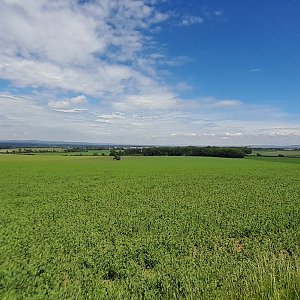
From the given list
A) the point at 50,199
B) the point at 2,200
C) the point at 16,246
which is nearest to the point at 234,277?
the point at 16,246

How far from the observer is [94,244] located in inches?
451

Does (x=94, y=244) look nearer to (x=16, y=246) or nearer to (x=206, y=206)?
(x=16, y=246)

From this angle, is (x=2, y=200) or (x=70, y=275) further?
(x=2, y=200)

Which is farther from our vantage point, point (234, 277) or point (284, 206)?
point (284, 206)

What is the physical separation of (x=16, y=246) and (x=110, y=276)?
165 inches

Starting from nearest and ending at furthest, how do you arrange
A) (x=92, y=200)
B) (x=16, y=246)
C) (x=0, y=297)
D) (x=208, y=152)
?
(x=0, y=297)
(x=16, y=246)
(x=92, y=200)
(x=208, y=152)

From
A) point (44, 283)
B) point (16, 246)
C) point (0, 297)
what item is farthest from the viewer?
point (16, 246)

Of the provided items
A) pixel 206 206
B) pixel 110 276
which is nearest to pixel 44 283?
pixel 110 276

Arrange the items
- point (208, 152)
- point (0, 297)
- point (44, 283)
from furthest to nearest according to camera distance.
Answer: point (208, 152) < point (44, 283) < point (0, 297)

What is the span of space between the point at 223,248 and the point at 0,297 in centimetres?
752

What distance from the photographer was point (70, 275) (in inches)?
342

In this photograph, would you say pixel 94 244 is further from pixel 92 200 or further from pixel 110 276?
pixel 92 200

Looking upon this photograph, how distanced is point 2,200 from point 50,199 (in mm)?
3521

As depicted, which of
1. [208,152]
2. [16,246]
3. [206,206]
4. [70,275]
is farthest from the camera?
[208,152]
